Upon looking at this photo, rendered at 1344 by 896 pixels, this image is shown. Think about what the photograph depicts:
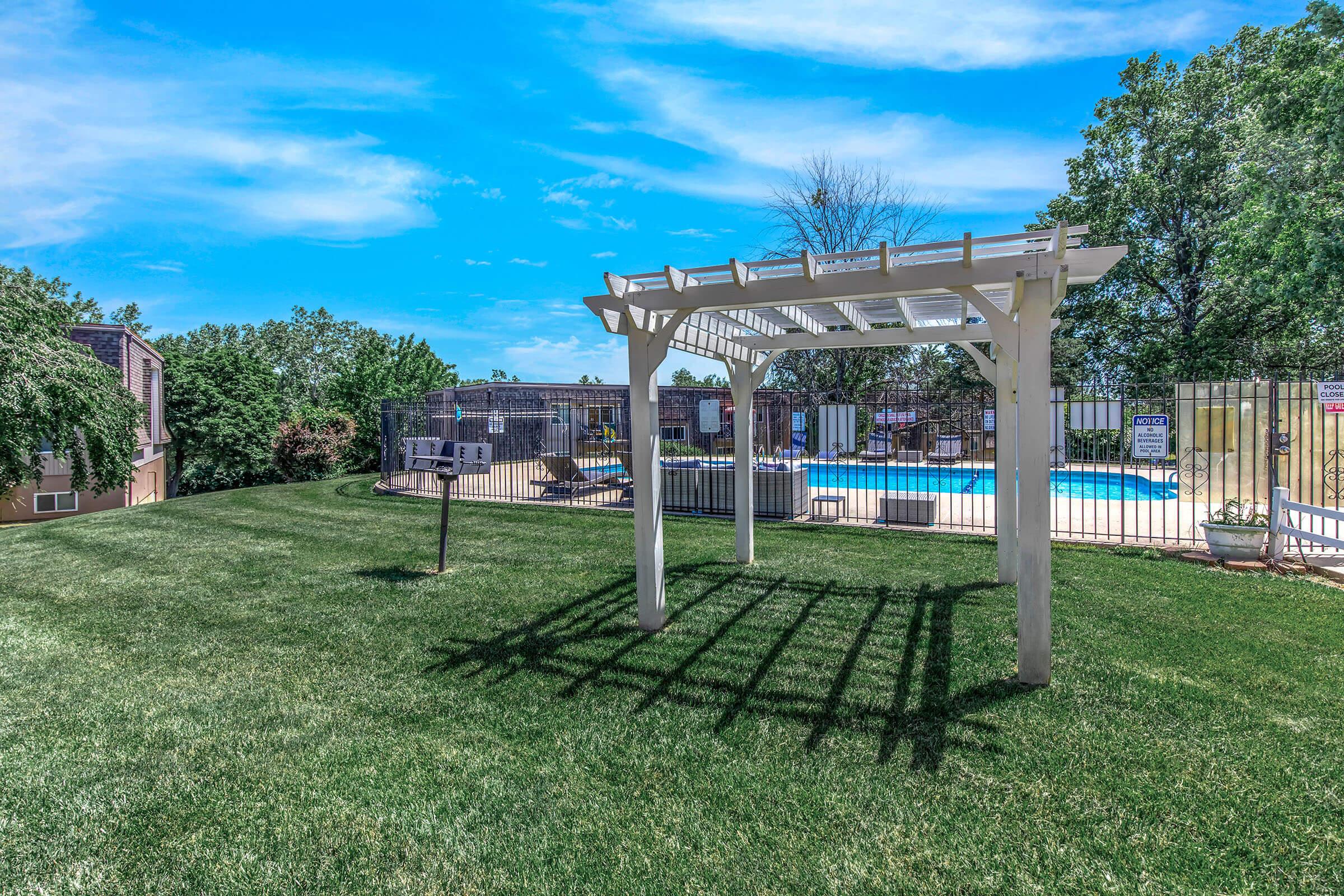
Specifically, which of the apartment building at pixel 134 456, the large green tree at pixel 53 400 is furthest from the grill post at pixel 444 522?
the apartment building at pixel 134 456

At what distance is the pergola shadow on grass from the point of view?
346 centimetres

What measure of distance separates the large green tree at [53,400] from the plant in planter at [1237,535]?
11673 millimetres

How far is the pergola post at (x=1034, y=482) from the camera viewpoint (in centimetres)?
366

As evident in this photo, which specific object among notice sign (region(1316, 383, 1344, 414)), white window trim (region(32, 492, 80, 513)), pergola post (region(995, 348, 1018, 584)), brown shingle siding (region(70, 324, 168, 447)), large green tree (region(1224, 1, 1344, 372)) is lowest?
white window trim (region(32, 492, 80, 513))

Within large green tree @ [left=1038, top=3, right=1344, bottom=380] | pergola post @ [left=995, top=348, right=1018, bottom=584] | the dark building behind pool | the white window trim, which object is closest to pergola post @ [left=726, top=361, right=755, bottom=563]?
pergola post @ [left=995, top=348, right=1018, bottom=584]

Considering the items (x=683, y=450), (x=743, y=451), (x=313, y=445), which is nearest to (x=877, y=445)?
(x=743, y=451)

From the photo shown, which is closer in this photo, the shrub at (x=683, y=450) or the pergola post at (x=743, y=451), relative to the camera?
the pergola post at (x=743, y=451)

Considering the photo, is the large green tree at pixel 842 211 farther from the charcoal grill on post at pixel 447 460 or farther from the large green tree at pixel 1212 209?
the charcoal grill on post at pixel 447 460

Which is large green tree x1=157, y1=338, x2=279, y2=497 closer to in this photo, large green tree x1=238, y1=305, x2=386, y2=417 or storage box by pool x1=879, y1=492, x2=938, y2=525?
large green tree x1=238, y1=305, x2=386, y2=417

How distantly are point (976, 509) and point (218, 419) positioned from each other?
2730cm

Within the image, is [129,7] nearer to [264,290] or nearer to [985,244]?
[985,244]

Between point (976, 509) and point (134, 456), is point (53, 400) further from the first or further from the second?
point (134, 456)

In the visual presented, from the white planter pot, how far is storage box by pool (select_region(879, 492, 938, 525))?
10.3ft

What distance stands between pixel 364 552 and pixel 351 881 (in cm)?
631
